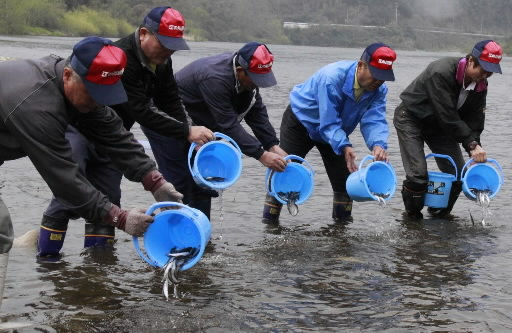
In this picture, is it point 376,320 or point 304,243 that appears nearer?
point 376,320

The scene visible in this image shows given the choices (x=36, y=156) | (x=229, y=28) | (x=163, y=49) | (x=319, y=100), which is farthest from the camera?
(x=229, y=28)

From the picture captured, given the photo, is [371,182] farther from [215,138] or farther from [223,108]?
[215,138]

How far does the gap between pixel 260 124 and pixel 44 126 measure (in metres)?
3.19

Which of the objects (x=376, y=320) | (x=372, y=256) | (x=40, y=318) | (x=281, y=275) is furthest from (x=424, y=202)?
(x=40, y=318)

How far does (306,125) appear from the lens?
23.5ft

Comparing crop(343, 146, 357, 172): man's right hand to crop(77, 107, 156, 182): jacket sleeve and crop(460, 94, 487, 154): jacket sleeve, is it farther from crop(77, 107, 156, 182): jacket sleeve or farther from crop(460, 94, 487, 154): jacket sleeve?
crop(77, 107, 156, 182): jacket sleeve

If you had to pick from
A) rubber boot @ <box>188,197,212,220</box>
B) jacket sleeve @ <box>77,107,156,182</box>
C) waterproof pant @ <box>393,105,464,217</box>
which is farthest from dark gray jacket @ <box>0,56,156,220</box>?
waterproof pant @ <box>393,105,464,217</box>

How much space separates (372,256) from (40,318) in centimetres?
294

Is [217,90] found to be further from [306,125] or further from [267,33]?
[267,33]

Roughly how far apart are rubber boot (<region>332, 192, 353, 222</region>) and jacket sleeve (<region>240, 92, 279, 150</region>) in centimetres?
114

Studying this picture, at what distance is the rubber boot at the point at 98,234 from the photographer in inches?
239

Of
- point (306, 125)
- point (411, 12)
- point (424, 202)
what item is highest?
point (306, 125)

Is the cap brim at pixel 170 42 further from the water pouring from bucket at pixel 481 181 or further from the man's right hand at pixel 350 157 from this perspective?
the water pouring from bucket at pixel 481 181

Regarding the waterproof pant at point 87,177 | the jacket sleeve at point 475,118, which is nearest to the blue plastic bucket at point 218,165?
the waterproof pant at point 87,177
